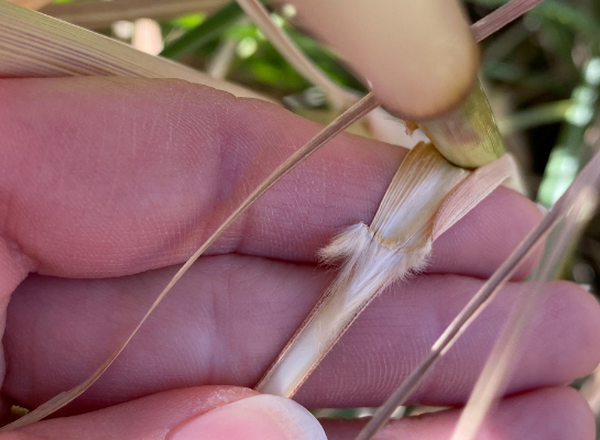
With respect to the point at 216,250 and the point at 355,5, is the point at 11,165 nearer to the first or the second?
the point at 216,250


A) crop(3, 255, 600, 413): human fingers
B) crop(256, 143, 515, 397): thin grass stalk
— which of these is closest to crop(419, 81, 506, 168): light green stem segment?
crop(256, 143, 515, 397): thin grass stalk

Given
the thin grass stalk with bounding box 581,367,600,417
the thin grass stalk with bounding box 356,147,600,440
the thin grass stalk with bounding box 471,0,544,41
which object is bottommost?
the thin grass stalk with bounding box 581,367,600,417

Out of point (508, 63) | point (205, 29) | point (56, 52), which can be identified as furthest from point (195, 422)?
point (508, 63)

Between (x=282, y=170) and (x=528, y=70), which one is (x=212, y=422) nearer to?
(x=282, y=170)

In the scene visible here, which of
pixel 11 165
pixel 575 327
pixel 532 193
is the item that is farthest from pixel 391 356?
pixel 532 193

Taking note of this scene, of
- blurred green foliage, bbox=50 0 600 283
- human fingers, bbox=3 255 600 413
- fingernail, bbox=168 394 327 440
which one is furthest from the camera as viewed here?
blurred green foliage, bbox=50 0 600 283

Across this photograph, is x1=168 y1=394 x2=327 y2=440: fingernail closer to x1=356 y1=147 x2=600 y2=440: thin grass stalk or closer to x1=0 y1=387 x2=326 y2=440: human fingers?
x1=0 y1=387 x2=326 y2=440: human fingers

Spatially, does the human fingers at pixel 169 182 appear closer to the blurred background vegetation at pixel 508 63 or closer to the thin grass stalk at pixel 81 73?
the thin grass stalk at pixel 81 73
